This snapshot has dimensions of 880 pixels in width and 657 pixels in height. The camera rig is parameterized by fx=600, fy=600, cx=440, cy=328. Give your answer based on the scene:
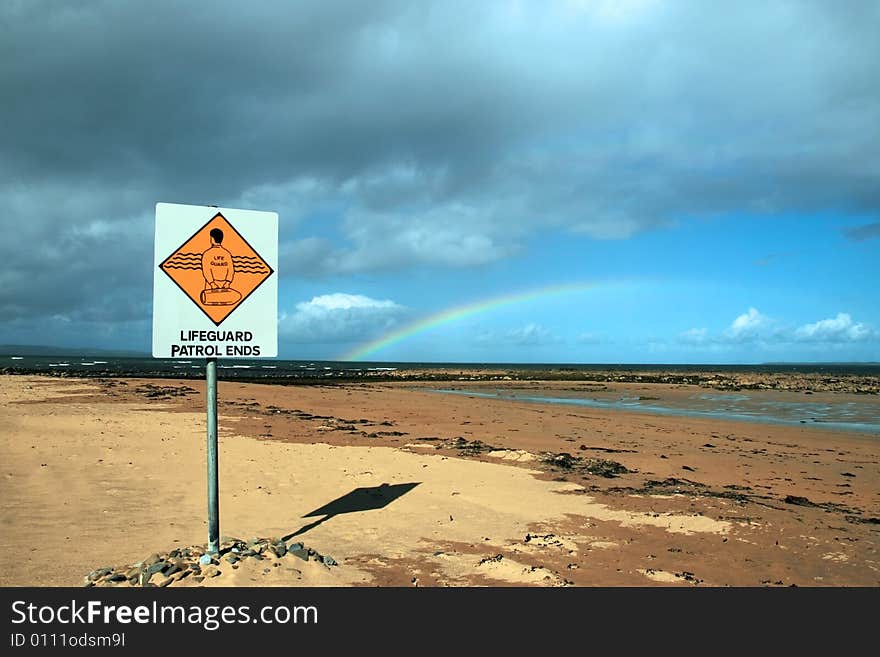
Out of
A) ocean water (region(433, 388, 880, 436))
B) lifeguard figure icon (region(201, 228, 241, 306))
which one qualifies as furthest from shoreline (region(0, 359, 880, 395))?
lifeguard figure icon (region(201, 228, 241, 306))

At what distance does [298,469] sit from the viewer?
41.6 feet

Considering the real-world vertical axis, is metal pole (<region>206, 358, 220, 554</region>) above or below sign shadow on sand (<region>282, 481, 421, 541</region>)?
above

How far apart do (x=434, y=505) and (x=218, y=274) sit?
220 inches

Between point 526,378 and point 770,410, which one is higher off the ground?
point 526,378

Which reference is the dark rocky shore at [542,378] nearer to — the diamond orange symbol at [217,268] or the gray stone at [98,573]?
the diamond orange symbol at [217,268]

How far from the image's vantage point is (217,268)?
6.49 m

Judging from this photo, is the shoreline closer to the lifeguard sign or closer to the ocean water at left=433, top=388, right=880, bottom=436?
the ocean water at left=433, top=388, right=880, bottom=436

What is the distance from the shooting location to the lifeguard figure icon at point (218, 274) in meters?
6.46

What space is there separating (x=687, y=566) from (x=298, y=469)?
26.4 ft

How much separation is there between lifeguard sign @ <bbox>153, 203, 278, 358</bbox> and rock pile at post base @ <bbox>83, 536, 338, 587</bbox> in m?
2.07

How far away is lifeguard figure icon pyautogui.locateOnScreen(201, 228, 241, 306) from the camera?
646cm

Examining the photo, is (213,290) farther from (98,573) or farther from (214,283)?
(98,573)

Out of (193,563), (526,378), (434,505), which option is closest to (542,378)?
(526,378)
